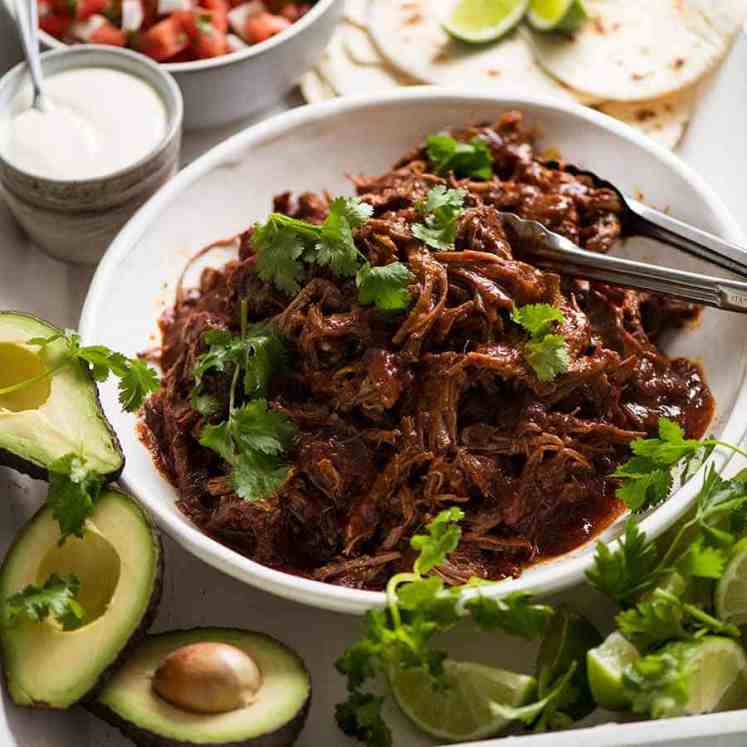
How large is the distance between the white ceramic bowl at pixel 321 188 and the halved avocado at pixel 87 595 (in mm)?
244

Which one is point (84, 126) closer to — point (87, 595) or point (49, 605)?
point (87, 595)

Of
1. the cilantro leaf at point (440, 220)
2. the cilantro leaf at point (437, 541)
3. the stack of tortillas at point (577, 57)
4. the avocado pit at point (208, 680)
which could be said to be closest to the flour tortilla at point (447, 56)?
the stack of tortillas at point (577, 57)

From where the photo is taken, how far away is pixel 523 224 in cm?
406

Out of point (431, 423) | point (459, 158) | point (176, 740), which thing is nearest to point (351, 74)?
point (459, 158)

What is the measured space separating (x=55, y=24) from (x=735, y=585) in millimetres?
3972

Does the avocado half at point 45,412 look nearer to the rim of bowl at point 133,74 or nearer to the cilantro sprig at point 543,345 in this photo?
the rim of bowl at point 133,74

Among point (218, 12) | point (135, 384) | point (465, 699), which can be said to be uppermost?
point (218, 12)

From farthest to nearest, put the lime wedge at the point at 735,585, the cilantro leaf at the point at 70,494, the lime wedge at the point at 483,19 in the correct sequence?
the lime wedge at the point at 483,19
the lime wedge at the point at 735,585
the cilantro leaf at the point at 70,494

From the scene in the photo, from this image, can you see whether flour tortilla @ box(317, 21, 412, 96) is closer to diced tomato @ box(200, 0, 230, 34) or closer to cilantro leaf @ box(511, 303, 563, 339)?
diced tomato @ box(200, 0, 230, 34)

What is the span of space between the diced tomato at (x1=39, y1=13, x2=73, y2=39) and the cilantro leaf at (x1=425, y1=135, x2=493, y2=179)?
202 centimetres

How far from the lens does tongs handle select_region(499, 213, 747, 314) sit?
Result: 391cm

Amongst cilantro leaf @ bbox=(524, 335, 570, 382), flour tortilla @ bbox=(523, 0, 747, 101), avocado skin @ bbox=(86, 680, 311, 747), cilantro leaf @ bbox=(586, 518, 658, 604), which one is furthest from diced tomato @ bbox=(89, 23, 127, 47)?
cilantro leaf @ bbox=(586, 518, 658, 604)

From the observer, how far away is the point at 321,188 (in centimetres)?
493

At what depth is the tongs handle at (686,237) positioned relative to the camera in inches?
161
